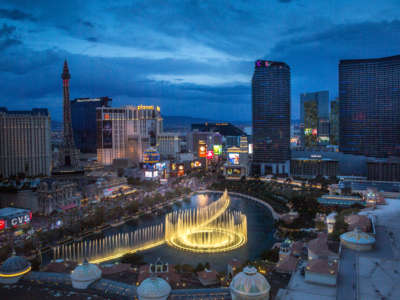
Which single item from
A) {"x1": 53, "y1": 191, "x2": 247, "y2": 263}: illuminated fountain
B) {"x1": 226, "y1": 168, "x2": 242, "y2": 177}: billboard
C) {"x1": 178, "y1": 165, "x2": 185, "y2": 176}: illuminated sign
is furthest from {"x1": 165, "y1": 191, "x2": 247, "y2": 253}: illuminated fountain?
{"x1": 178, "y1": 165, "x2": 185, "y2": 176}: illuminated sign

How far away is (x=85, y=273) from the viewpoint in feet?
51.4

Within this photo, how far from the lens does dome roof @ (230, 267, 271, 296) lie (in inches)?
553

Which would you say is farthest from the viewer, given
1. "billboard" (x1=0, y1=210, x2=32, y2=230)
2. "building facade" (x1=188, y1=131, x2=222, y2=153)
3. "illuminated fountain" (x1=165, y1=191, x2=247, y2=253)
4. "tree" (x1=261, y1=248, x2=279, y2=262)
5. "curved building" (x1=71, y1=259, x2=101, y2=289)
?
"building facade" (x1=188, y1=131, x2=222, y2=153)

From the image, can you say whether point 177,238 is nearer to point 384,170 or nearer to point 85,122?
point 384,170

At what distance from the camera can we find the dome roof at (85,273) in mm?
15547

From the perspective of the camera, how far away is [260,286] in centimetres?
1426

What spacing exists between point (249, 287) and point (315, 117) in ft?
384

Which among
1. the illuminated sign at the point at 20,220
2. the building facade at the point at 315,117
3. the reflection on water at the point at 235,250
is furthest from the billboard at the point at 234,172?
the building facade at the point at 315,117

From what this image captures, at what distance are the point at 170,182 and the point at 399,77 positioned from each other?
44.2m

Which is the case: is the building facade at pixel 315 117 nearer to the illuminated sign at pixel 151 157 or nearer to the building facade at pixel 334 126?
the building facade at pixel 334 126

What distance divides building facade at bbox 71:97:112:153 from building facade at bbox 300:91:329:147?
213 feet

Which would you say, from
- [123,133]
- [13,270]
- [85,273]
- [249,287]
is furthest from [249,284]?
[123,133]

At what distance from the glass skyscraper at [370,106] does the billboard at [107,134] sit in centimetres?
4671

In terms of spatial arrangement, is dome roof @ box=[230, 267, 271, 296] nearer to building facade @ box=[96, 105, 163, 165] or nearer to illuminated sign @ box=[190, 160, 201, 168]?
building facade @ box=[96, 105, 163, 165]
